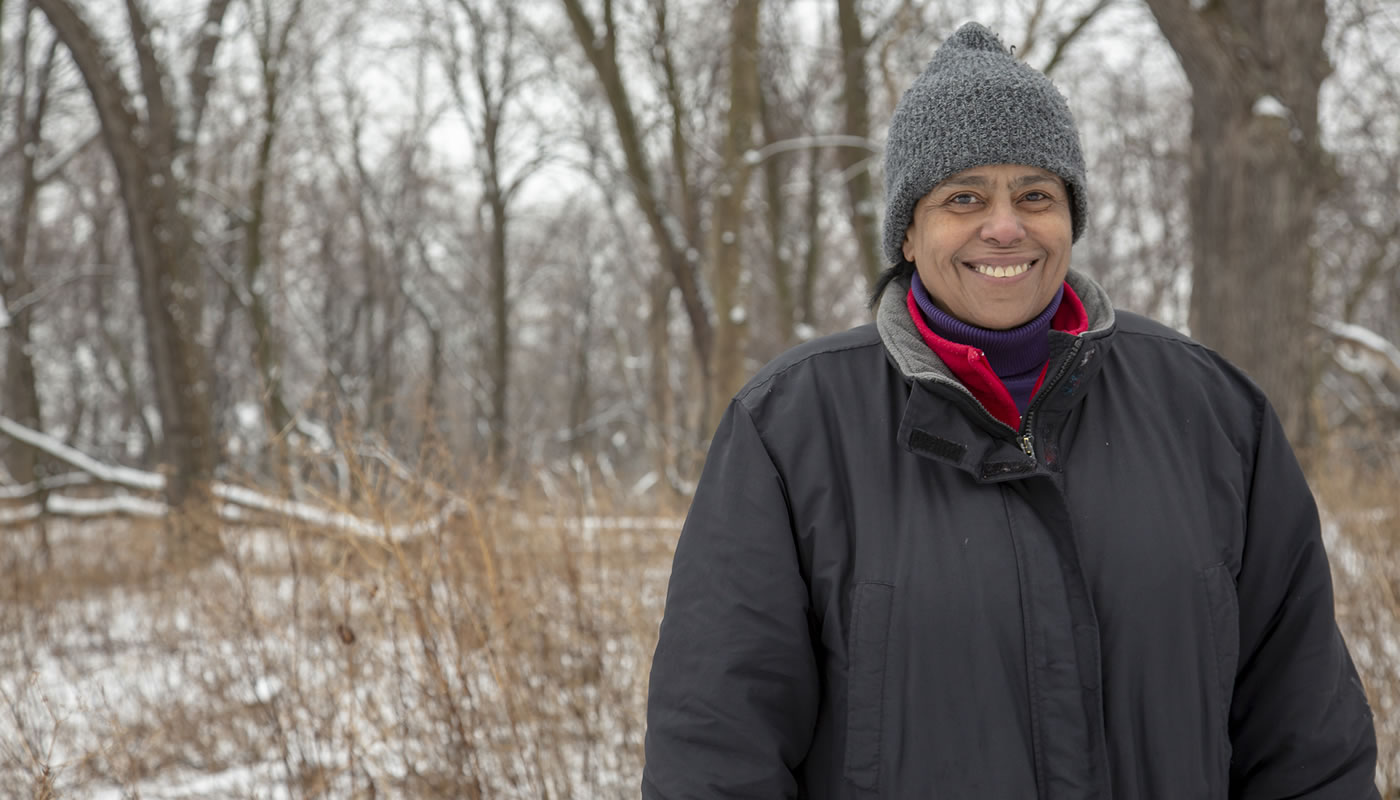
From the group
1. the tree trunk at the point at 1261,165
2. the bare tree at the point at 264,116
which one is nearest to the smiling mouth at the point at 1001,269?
the tree trunk at the point at 1261,165

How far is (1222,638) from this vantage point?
4.88 ft

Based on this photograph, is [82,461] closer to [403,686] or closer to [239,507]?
[239,507]

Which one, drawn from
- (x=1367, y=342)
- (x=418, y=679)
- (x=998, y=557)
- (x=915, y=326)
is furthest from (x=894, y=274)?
(x=1367, y=342)

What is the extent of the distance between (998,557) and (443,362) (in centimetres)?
1959

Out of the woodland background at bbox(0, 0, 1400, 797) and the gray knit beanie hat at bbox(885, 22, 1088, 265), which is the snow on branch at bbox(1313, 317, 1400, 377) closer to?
the woodland background at bbox(0, 0, 1400, 797)

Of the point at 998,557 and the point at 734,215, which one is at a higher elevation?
the point at 734,215

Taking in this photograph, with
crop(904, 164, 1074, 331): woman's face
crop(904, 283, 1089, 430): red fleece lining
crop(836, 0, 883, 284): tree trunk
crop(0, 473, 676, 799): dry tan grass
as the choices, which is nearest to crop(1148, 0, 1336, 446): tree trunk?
crop(836, 0, 883, 284): tree trunk

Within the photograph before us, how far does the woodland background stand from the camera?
361 centimetres

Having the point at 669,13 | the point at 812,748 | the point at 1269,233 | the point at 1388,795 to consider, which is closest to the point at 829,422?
the point at 812,748

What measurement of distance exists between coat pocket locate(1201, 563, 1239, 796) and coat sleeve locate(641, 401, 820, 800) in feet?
1.86

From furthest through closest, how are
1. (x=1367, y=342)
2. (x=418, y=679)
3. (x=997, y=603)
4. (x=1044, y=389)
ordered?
(x=1367, y=342), (x=418, y=679), (x=1044, y=389), (x=997, y=603)

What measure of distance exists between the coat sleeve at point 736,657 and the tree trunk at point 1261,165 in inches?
225

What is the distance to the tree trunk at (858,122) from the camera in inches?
393

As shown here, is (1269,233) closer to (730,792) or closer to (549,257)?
(730,792)
